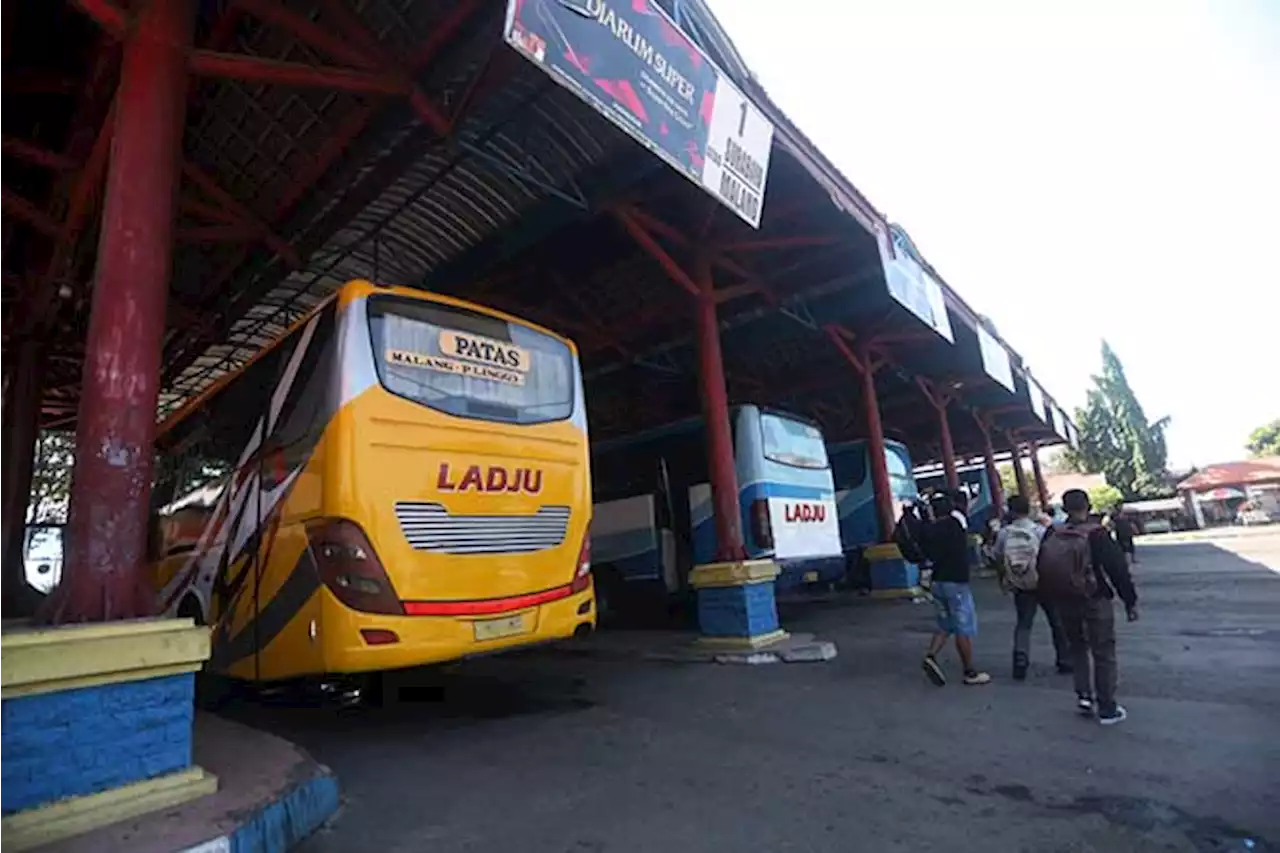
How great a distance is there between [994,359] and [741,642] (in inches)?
321

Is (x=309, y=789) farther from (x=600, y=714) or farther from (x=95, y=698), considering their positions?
(x=600, y=714)

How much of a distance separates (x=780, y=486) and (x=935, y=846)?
6887mm

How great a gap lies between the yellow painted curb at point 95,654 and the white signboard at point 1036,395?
56.1 ft

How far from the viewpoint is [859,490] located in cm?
1438

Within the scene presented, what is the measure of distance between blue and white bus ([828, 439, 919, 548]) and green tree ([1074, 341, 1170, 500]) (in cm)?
4184

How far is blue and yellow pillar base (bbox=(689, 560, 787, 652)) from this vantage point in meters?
7.91

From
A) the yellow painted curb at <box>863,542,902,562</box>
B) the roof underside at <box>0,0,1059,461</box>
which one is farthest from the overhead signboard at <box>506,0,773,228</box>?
the yellow painted curb at <box>863,542,902,562</box>

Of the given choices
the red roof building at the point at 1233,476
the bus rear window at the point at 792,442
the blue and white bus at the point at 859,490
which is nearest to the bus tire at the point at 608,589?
the bus rear window at the point at 792,442

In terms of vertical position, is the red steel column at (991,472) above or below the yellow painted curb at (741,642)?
above

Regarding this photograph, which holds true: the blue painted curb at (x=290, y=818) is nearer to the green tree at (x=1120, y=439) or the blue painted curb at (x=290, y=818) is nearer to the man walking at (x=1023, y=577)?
the man walking at (x=1023, y=577)

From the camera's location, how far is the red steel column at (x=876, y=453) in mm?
13070

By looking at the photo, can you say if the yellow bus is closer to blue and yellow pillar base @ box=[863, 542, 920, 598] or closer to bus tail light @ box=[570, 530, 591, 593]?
bus tail light @ box=[570, 530, 591, 593]

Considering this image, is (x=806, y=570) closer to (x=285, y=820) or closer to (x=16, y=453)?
(x=285, y=820)

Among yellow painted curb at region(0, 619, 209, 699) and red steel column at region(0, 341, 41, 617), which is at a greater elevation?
red steel column at region(0, 341, 41, 617)
